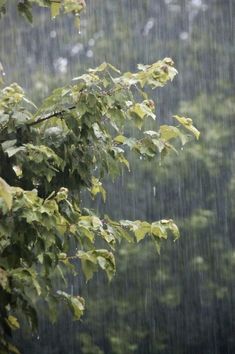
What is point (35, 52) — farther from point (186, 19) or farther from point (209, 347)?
point (209, 347)

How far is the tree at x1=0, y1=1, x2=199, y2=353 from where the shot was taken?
1.66 meters

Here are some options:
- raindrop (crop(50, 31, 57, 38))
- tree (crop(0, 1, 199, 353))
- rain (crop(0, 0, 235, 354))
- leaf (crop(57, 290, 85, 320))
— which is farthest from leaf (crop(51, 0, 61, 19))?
raindrop (crop(50, 31, 57, 38))

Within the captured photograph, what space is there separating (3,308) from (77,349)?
3.67 meters

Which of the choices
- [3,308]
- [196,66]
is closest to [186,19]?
[196,66]

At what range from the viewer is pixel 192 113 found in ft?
17.3

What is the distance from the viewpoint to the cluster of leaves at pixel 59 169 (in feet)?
5.44

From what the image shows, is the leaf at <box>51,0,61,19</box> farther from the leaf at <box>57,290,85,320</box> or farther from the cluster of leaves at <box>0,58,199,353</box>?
the leaf at <box>57,290,85,320</box>

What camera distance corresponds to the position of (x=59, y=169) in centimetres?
199

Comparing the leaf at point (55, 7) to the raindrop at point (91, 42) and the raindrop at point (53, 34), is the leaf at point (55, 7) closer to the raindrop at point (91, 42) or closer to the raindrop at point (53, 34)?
the raindrop at point (91, 42)

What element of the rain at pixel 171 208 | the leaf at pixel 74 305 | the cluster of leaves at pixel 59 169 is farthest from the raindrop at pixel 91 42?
the leaf at pixel 74 305

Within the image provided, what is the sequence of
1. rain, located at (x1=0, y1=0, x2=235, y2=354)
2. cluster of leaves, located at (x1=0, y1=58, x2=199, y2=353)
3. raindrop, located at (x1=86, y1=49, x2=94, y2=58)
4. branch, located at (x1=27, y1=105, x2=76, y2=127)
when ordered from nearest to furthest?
cluster of leaves, located at (x1=0, y1=58, x2=199, y2=353), branch, located at (x1=27, y1=105, x2=76, y2=127), rain, located at (x1=0, y1=0, x2=235, y2=354), raindrop, located at (x1=86, y1=49, x2=94, y2=58)

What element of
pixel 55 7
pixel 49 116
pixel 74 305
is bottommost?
pixel 74 305

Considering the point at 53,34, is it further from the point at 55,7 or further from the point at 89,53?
the point at 55,7

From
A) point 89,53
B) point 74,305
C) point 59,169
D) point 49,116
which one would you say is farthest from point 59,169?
point 89,53
